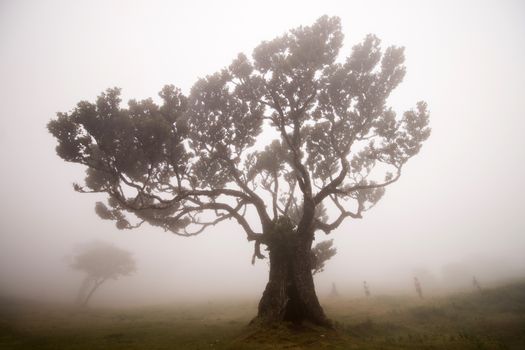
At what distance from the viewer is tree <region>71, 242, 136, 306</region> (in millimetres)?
72000

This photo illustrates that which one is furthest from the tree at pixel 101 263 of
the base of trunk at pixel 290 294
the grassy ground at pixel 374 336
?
the base of trunk at pixel 290 294

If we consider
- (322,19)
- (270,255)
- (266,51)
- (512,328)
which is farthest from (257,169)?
(512,328)

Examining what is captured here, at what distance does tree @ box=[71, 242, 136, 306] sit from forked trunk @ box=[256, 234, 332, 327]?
67.7 metres

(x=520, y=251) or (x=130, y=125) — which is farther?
(x=520, y=251)

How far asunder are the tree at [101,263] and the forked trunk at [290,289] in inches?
2666

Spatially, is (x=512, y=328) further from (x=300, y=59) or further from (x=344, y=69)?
(x=300, y=59)

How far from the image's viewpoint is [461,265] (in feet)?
366

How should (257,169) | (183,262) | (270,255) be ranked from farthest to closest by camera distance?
1. (183,262)
2. (257,169)
3. (270,255)

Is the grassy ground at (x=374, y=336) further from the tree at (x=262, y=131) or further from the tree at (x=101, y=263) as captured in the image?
the tree at (x=101, y=263)

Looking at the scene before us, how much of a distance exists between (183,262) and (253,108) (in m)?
187

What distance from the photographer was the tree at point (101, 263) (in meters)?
72.0

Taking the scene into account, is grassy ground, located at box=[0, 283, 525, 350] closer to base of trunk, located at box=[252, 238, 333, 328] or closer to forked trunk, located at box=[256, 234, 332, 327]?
base of trunk, located at box=[252, 238, 333, 328]

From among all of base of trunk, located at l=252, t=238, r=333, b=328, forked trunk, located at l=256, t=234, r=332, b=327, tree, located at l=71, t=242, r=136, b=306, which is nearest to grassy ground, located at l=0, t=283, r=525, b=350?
base of trunk, located at l=252, t=238, r=333, b=328

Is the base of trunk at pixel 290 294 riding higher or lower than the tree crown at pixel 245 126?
lower
